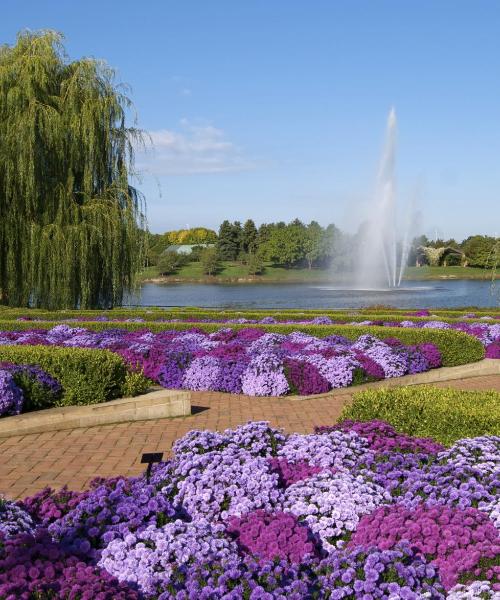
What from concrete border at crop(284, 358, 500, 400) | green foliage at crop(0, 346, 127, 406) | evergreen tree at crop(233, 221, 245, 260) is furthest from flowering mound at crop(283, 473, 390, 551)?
evergreen tree at crop(233, 221, 245, 260)

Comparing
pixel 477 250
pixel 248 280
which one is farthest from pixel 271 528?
pixel 477 250

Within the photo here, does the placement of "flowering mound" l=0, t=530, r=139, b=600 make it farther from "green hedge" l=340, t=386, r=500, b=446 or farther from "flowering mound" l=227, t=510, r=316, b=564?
"green hedge" l=340, t=386, r=500, b=446

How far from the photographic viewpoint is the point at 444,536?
130 inches

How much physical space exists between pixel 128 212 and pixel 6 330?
6762 millimetres

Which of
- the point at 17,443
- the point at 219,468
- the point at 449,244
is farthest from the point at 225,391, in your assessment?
the point at 449,244

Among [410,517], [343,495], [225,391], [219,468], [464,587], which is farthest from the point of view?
[225,391]

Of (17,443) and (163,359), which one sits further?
(163,359)

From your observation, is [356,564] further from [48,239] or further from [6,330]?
[48,239]

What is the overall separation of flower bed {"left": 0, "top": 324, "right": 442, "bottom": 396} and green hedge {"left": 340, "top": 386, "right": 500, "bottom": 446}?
2.62 metres

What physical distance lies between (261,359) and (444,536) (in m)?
6.16

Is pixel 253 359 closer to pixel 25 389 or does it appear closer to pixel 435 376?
pixel 435 376

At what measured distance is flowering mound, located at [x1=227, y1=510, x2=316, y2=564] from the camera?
125 inches

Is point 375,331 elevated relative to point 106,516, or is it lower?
elevated

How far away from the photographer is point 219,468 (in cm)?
417
